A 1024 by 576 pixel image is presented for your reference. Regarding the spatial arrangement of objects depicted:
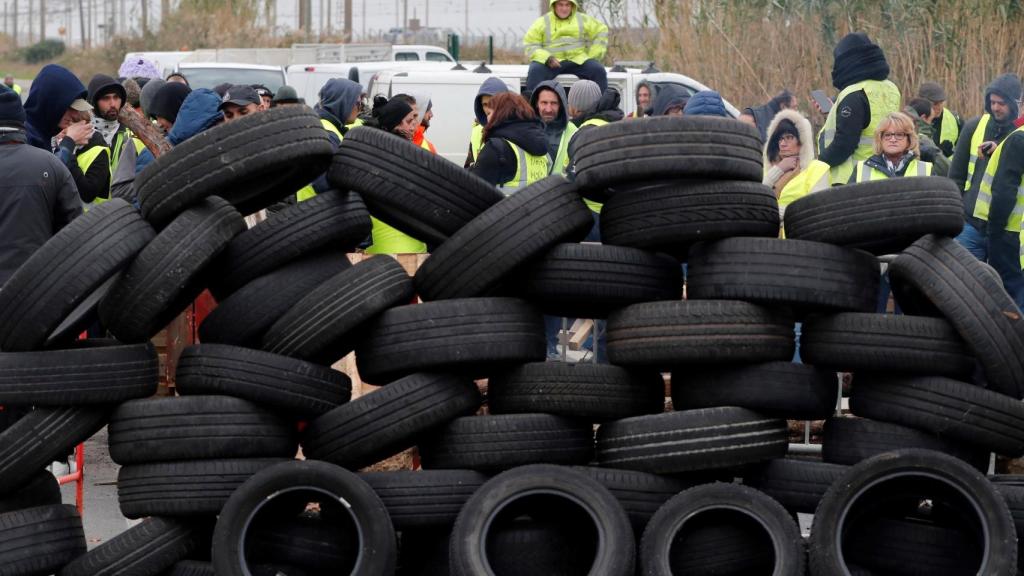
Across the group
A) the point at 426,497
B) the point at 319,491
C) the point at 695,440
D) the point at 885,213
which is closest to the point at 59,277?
the point at 319,491

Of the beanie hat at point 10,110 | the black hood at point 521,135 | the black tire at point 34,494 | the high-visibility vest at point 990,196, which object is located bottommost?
the black tire at point 34,494

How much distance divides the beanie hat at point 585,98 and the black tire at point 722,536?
672 centimetres

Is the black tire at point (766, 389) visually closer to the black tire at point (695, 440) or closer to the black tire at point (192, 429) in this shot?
the black tire at point (695, 440)

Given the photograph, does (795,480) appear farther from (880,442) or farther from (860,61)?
(860,61)

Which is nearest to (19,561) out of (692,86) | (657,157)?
(657,157)

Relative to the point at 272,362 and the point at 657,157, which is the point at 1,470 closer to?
the point at 272,362

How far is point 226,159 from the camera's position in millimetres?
6438

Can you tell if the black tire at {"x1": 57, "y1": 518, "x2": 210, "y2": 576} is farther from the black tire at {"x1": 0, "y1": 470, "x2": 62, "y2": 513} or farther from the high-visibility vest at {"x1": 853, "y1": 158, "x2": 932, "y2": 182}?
the high-visibility vest at {"x1": 853, "y1": 158, "x2": 932, "y2": 182}

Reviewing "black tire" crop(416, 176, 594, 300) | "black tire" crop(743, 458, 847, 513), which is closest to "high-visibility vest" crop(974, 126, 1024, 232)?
"black tire" crop(743, 458, 847, 513)

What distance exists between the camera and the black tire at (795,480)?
20.8 ft

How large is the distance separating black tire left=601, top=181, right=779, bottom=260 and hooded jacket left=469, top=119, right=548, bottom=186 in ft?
13.3

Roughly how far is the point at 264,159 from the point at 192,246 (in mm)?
507

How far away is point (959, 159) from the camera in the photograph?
12.5m

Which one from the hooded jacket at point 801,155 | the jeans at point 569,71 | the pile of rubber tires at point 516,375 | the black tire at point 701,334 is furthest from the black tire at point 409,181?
the jeans at point 569,71
